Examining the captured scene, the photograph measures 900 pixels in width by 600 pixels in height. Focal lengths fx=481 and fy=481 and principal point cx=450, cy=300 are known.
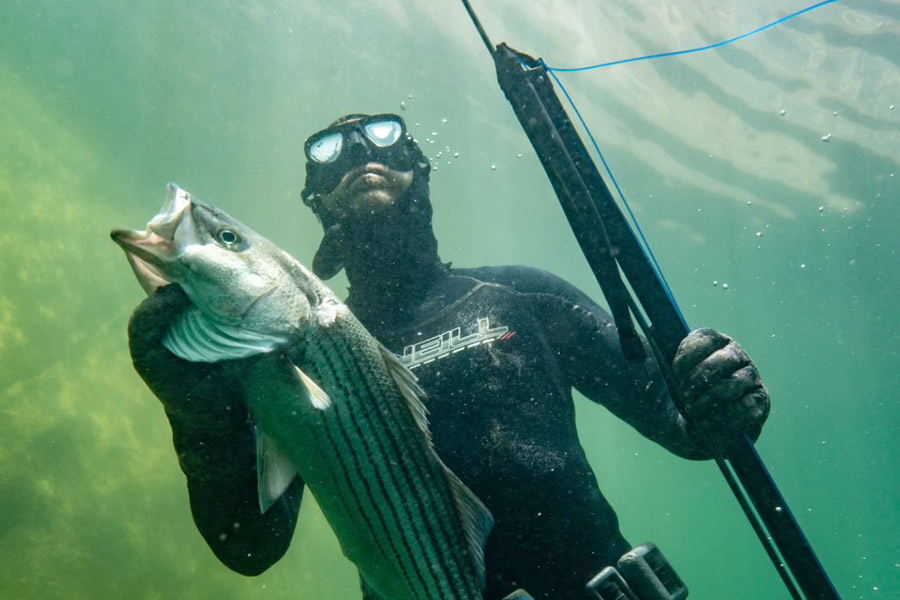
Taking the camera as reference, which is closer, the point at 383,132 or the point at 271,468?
the point at 271,468

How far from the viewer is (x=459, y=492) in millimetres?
1387

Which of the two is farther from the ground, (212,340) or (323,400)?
(212,340)

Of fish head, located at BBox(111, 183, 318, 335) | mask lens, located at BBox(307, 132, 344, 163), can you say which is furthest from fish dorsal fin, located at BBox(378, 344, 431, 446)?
mask lens, located at BBox(307, 132, 344, 163)

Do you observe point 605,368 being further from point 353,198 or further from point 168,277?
point 168,277

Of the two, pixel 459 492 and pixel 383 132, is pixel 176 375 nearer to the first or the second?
pixel 459 492

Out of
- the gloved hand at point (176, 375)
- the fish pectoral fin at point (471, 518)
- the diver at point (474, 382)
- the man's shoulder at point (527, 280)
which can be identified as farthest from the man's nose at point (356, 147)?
the fish pectoral fin at point (471, 518)

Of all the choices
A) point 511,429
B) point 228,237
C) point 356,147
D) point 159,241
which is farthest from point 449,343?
point 356,147

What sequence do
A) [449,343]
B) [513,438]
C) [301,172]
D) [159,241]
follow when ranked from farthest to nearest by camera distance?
[301,172]
[449,343]
[513,438]
[159,241]

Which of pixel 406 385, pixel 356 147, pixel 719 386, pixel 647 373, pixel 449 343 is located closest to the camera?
pixel 406 385

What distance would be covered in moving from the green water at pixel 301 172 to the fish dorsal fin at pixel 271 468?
13.2 metres

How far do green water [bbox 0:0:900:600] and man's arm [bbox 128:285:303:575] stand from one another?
12.5 meters

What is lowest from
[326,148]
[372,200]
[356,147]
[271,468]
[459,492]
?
[459,492]

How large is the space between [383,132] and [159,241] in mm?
2765

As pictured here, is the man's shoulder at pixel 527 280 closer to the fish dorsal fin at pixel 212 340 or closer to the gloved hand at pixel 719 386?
the gloved hand at pixel 719 386
